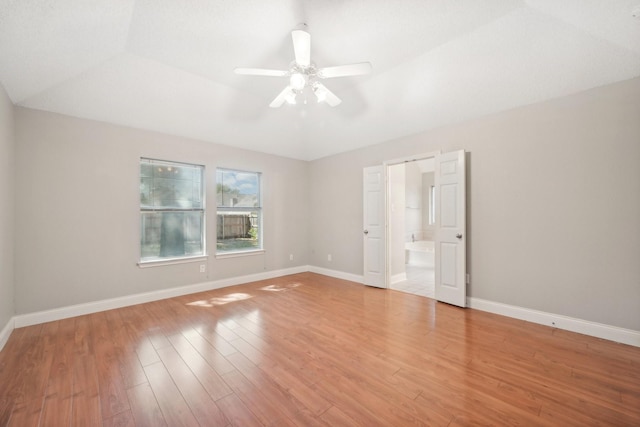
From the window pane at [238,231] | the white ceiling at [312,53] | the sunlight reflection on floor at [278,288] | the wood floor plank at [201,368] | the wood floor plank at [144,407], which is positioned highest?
the white ceiling at [312,53]

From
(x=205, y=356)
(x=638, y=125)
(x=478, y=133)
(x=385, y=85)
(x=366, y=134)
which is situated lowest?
(x=205, y=356)

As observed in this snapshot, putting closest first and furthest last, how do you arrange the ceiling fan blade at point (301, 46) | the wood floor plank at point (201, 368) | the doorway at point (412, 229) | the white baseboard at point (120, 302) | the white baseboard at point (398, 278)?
the wood floor plank at point (201, 368)
the ceiling fan blade at point (301, 46)
the white baseboard at point (120, 302)
the doorway at point (412, 229)
the white baseboard at point (398, 278)

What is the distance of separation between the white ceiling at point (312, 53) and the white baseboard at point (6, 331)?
2435mm

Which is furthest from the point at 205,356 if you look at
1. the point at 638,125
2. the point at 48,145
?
the point at 638,125

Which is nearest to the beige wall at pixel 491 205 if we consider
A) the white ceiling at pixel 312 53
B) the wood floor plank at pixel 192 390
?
the white ceiling at pixel 312 53

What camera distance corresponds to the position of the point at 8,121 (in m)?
2.68

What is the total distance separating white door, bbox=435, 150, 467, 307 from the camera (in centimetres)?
347

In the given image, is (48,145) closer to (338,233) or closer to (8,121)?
(8,121)

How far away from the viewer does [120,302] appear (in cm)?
348

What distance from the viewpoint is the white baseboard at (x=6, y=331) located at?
2439mm

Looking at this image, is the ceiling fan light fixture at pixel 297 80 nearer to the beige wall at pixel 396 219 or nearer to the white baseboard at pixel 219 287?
the beige wall at pixel 396 219

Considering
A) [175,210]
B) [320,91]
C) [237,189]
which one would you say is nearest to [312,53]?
[320,91]

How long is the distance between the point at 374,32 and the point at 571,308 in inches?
143

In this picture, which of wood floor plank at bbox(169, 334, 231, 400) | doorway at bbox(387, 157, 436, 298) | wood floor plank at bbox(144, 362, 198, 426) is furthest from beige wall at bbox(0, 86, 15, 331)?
doorway at bbox(387, 157, 436, 298)
